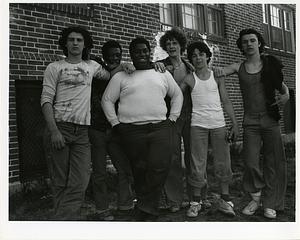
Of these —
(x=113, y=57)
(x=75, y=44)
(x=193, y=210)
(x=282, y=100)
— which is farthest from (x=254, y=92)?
(x=75, y=44)

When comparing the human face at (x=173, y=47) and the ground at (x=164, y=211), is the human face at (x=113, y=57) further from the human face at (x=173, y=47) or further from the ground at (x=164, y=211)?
the ground at (x=164, y=211)

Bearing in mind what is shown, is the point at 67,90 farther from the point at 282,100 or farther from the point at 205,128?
the point at 282,100

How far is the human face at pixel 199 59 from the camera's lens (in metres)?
3.55

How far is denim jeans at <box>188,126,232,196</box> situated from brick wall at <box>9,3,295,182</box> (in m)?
1.04

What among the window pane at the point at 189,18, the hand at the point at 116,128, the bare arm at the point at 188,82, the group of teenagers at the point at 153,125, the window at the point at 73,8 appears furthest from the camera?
the window pane at the point at 189,18

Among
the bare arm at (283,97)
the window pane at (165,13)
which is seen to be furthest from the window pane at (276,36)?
the bare arm at (283,97)

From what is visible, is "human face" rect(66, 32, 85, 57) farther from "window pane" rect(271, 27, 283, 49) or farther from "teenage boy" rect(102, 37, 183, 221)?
"window pane" rect(271, 27, 283, 49)

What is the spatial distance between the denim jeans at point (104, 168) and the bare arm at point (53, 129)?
400 millimetres

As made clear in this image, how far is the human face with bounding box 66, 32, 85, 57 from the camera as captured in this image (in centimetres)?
329

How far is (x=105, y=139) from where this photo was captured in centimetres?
349

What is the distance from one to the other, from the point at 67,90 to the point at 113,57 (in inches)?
24.7

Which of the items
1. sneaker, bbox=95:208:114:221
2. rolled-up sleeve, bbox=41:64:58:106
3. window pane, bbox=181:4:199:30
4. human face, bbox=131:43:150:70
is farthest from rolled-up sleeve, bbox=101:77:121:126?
window pane, bbox=181:4:199:30

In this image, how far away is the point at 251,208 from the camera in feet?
11.8

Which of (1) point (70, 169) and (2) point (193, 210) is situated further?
(2) point (193, 210)
